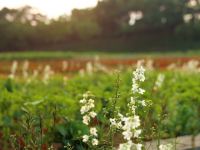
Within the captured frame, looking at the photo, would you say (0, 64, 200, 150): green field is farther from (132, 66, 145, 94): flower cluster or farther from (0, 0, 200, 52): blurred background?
(0, 0, 200, 52): blurred background

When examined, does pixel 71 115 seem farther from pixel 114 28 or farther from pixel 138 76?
pixel 114 28

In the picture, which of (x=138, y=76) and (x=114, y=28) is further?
(x=114, y=28)

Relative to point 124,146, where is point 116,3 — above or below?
above

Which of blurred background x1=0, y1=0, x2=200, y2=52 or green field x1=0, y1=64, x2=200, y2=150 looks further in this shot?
blurred background x1=0, y1=0, x2=200, y2=52

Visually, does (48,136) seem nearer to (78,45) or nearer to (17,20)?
(17,20)

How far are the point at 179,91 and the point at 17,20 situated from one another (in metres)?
43.7

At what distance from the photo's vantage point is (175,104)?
7270 mm

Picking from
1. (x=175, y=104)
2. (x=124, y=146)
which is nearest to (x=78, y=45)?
(x=175, y=104)

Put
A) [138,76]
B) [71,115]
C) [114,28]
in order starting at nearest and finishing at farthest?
1. [138,76]
2. [71,115]
3. [114,28]

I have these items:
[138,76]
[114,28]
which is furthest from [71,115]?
[114,28]

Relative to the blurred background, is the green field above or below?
below

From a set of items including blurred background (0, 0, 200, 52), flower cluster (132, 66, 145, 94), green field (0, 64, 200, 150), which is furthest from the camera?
blurred background (0, 0, 200, 52)

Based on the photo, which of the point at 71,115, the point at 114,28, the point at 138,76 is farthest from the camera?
the point at 114,28

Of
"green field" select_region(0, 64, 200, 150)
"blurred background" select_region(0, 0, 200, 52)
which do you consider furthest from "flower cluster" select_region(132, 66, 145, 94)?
"blurred background" select_region(0, 0, 200, 52)
